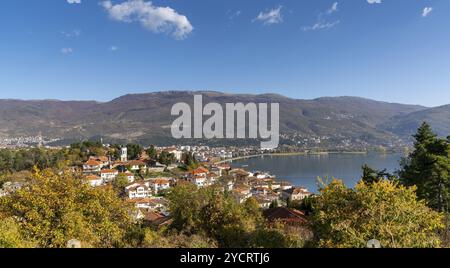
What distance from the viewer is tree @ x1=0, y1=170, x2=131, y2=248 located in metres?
6.96

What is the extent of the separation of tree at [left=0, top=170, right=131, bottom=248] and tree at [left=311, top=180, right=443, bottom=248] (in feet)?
15.7

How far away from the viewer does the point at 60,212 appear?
7.36 m

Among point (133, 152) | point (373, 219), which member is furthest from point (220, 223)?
point (133, 152)

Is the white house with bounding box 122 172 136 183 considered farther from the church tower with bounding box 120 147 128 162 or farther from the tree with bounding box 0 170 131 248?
the tree with bounding box 0 170 131 248

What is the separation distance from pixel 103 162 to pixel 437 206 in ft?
131

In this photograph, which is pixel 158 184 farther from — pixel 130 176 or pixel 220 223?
pixel 220 223

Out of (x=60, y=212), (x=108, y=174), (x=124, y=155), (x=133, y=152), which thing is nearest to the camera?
(x=60, y=212)

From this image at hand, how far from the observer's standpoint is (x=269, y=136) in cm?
17338

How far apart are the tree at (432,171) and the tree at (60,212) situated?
11.7 m

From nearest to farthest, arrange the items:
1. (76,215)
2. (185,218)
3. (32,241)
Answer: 1. (32,241)
2. (76,215)
3. (185,218)

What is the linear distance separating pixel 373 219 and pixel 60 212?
6250 millimetres

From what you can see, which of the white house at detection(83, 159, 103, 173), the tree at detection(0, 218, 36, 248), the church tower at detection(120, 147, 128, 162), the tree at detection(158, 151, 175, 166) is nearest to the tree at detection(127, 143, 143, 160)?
the church tower at detection(120, 147, 128, 162)
